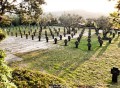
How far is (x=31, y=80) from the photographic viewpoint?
21.5 feet

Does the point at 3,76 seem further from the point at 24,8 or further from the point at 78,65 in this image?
the point at 24,8

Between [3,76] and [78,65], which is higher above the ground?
[3,76]

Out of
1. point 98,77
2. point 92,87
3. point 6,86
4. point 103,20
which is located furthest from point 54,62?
point 103,20

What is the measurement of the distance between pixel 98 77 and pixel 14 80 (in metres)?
10.2

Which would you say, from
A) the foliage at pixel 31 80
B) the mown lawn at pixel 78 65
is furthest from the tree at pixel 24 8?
the foliage at pixel 31 80

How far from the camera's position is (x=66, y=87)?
22.6 feet

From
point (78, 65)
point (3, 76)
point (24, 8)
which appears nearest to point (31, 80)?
point (3, 76)

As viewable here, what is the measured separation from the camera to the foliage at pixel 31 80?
248 inches

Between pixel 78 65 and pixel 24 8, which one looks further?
pixel 24 8

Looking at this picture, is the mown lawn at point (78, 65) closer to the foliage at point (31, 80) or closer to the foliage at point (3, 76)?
the foliage at point (31, 80)

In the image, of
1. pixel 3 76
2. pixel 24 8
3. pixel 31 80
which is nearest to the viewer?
pixel 3 76

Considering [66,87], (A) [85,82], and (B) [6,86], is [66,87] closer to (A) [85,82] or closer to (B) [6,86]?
(B) [6,86]

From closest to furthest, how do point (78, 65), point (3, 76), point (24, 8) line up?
point (3, 76)
point (78, 65)
point (24, 8)

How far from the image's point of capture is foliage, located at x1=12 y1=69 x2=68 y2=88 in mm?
6300
